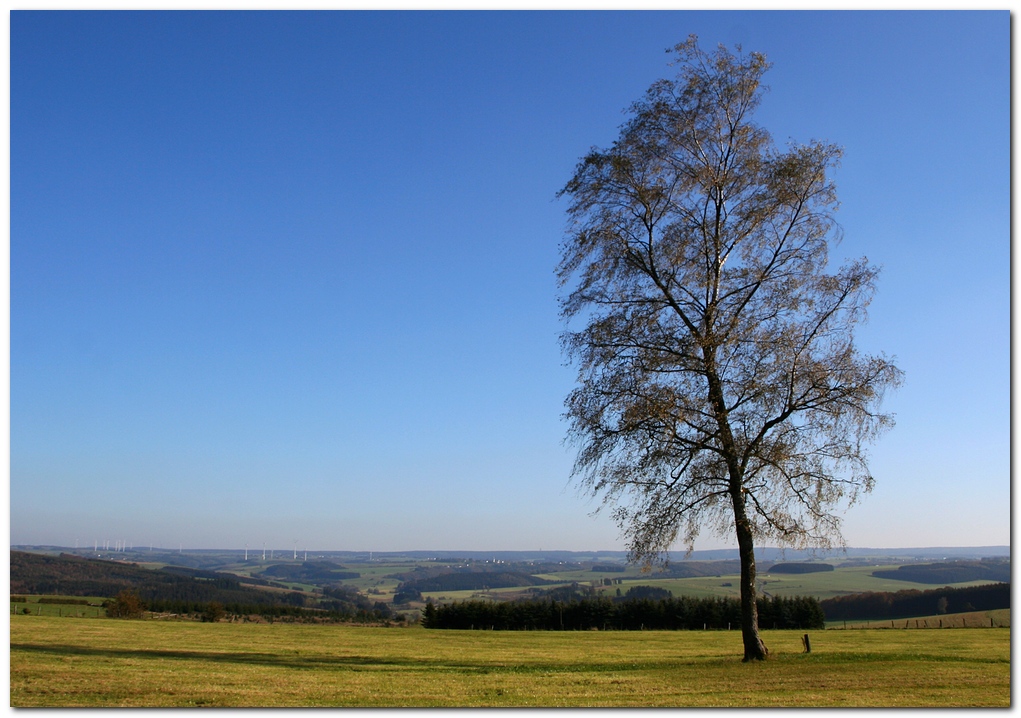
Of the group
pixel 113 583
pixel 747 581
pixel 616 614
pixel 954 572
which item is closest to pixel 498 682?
pixel 747 581

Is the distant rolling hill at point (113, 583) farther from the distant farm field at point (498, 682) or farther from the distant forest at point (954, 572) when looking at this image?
the distant forest at point (954, 572)

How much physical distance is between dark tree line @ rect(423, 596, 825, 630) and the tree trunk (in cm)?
4709

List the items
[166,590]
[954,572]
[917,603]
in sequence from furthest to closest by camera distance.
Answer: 1. [954,572]
2. [166,590]
3. [917,603]

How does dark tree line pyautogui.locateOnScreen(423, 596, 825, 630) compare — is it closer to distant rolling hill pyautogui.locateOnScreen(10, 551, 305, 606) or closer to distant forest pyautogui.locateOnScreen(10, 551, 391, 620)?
distant forest pyautogui.locateOnScreen(10, 551, 391, 620)

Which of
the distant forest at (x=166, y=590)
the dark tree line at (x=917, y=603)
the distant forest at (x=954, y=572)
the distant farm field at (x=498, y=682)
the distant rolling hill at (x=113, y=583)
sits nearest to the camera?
the distant farm field at (x=498, y=682)

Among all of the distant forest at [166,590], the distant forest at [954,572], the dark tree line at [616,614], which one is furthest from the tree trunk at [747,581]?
the distant forest at [954,572]

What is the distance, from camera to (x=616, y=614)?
66.0 meters

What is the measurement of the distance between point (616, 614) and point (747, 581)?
173 feet

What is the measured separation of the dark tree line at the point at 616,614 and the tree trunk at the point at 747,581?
154 ft

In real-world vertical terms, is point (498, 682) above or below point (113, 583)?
above

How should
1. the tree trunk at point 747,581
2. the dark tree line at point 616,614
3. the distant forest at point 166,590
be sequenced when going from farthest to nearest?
the distant forest at point 166,590
the dark tree line at point 616,614
the tree trunk at point 747,581

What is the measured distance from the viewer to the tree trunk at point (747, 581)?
16.5m

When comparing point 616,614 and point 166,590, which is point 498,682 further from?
point 166,590

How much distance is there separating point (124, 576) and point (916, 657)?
139 metres
